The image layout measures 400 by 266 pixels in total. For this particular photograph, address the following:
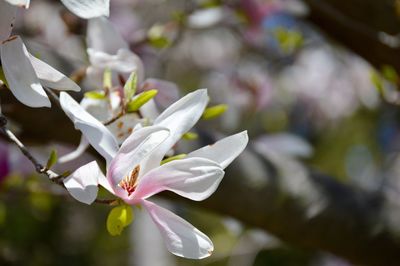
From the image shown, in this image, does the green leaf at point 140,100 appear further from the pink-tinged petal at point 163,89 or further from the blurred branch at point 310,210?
the blurred branch at point 310,210

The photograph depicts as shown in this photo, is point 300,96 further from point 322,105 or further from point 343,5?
point 343,5

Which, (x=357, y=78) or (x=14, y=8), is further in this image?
(x=357, y=78)

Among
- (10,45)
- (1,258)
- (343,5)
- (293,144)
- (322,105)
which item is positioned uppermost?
(10,45)

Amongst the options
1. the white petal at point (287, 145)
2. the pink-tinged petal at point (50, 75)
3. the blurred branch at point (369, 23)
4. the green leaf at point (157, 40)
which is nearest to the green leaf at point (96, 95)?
the pink-tinged petal at point (50, 75)

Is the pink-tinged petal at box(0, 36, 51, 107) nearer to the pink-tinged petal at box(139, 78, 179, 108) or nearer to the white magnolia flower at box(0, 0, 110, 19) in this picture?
the white magnolia flower at box(0, 0, 110, 19)

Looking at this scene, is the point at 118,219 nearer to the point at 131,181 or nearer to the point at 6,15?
the point at 131,181

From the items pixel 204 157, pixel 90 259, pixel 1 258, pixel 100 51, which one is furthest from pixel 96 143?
pixel 90 259
